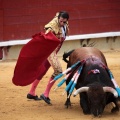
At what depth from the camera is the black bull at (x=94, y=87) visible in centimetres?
532

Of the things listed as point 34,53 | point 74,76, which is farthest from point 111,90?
point 34,53

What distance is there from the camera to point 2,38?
34.2 ft

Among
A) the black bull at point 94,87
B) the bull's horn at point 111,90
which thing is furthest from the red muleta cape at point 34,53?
the bull's horn at point 111,90

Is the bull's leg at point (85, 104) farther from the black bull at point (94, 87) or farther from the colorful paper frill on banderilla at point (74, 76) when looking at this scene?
the colorful paper frill on banderilla at point (74, 76)

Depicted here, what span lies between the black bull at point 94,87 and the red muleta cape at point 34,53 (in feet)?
1.52

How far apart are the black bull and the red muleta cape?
0.46 meters

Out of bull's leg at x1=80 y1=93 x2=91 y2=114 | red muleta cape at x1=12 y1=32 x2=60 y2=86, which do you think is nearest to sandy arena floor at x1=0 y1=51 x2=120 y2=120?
bull's leg at x1=80 y1=93 x2=91 y2=114

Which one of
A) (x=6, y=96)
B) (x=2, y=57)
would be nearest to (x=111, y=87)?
(x=6, y=96)

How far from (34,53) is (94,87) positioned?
0.93 metres

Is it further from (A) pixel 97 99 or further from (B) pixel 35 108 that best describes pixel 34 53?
(A) pixel 97 99

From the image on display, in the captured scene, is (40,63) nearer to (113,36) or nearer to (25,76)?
(25,76)

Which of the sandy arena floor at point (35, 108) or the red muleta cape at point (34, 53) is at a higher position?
the red muleta cape at point (34, 53)

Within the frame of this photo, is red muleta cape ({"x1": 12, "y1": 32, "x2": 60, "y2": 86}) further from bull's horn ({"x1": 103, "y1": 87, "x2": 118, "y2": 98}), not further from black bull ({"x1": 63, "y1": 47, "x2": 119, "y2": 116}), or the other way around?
bull's horn ({"x1": 103, "y1": 87, "x2": 118, "y2": 98})

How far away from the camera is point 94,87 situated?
537 centimetres
